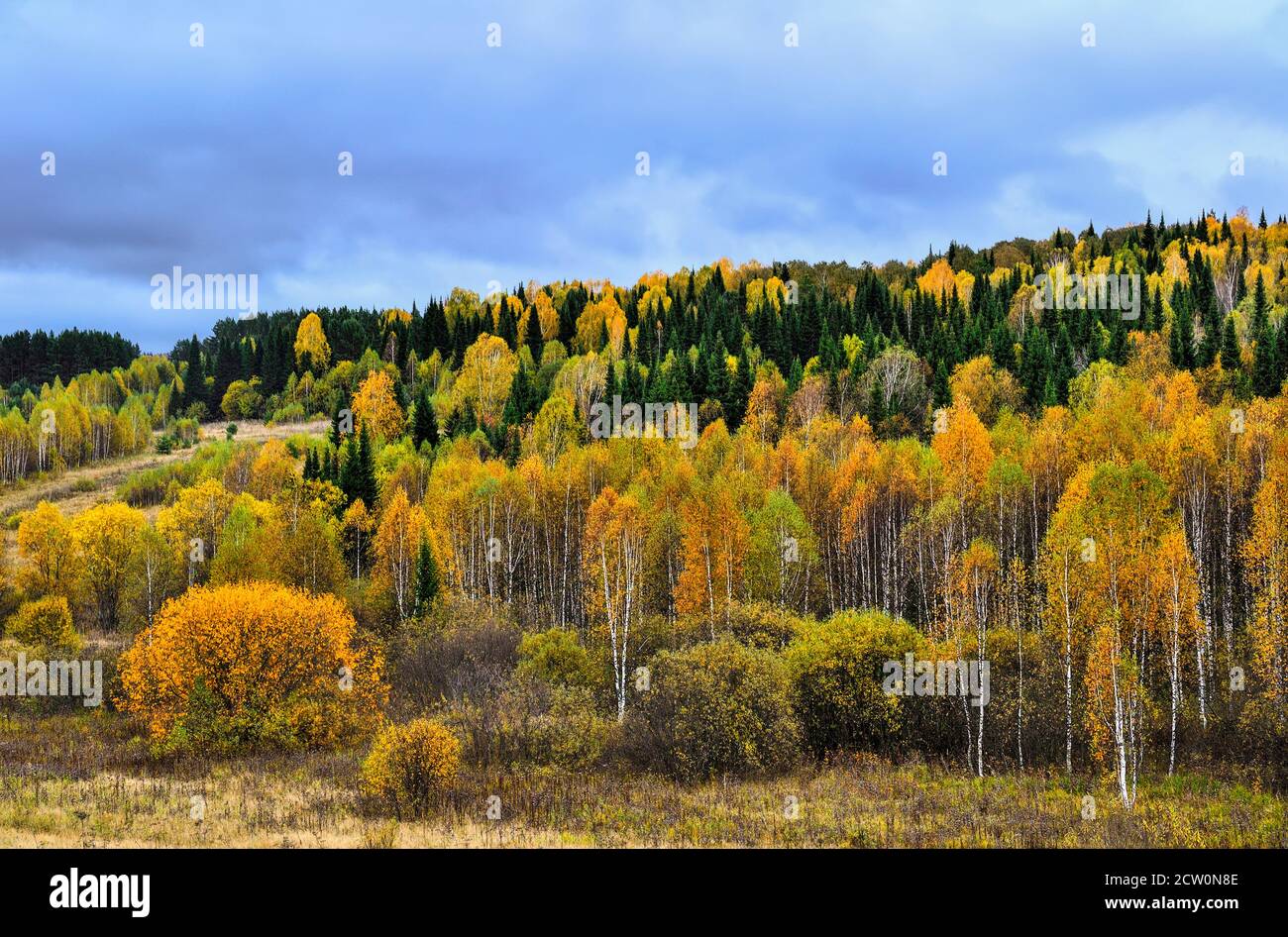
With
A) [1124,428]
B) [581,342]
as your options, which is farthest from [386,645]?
[581,342]

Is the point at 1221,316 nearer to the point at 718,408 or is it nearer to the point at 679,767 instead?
the point at 718,408

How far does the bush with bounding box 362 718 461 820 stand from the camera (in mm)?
34344

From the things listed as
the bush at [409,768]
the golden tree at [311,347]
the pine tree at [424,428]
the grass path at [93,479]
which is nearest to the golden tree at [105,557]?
the grass path at [93,479]

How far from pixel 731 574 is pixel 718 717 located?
21.0 meters

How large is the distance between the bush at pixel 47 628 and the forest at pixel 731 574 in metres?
0.22

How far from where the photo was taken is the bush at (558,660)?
4959 centimetres

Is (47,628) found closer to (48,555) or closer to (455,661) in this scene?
(48,555)

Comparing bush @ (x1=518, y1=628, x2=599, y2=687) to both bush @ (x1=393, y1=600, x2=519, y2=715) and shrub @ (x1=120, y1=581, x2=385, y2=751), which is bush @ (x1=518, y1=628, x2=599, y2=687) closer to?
bush @ (x1=393, y1=600, x2=519, y2=715)

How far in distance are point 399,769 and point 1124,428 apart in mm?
58779

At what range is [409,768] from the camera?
34.6m

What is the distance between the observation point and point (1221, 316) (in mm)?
120062

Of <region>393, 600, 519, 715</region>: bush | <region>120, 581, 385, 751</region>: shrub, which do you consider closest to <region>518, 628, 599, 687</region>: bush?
<region>393, 600, 519, 715</region>: bush

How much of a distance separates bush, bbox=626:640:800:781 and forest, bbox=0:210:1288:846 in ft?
0.51

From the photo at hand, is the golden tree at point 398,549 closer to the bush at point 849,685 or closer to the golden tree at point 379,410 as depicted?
the bush at point 849,685
